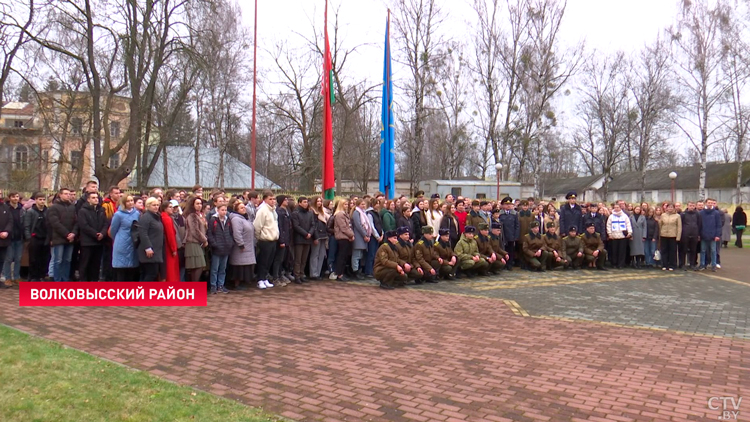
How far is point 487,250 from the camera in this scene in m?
13.0

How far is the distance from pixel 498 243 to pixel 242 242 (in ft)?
21.0

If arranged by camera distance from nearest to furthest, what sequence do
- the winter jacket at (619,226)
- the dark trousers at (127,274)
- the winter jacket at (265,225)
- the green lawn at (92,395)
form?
the green lawn at (92,395) < the dark trousers at (127,274) < the winter jacket at (265,225) < the winter jacket at (619,226)

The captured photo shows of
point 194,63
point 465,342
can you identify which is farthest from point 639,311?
point 194,63

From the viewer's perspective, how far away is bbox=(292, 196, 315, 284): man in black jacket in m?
11.3

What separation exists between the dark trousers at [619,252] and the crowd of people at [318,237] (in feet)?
0.09

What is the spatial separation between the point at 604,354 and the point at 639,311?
312 centimetres

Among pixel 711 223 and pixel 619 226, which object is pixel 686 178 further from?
pixel 619 226

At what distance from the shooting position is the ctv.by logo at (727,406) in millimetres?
4387

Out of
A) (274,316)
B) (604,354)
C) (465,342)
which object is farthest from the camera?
(274,316)

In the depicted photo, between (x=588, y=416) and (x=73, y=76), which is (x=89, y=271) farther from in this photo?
(x=73, y=76)

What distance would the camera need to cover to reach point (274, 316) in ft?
26.2

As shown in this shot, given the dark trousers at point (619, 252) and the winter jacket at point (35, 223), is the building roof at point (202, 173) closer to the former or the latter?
the dark trousers at point (619, 252)

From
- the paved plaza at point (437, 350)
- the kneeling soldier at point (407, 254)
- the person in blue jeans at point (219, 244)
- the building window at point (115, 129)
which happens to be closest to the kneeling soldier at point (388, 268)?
the kneeling soldier at point (407, 254)

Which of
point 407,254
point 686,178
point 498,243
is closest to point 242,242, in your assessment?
point 407,254
